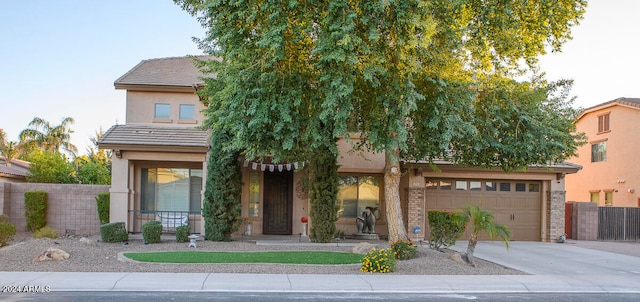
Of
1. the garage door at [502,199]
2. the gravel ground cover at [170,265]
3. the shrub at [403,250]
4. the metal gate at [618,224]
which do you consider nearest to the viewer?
the gravel ground cover at [170,265]

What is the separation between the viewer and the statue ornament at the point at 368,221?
20516mm

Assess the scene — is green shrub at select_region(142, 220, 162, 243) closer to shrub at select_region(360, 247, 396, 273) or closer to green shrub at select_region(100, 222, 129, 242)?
green shrub at select_region(100, 222, 129, 242)

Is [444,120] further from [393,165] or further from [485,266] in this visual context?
[485,266]

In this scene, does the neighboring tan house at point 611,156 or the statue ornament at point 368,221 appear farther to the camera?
the neighboring tan house at point 611,156

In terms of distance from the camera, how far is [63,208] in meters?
21.1

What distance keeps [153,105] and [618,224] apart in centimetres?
1987

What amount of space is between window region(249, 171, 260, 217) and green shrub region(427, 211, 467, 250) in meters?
7.00

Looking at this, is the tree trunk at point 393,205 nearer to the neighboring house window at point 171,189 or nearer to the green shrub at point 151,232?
the green shrub at point 151,232

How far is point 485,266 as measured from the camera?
14.4 meters

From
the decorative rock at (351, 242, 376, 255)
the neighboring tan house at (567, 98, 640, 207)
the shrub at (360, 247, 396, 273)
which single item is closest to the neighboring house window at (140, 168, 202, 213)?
the decorative rock at (351, 242, 376, 255)

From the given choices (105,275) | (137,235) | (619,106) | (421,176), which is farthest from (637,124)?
(105,275)

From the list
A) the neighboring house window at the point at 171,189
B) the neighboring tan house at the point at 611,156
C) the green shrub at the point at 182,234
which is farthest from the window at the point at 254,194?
the neighboring tan house at the point at 611,156

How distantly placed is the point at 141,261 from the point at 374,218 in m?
9.31

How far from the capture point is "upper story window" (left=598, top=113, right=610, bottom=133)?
104 feet
